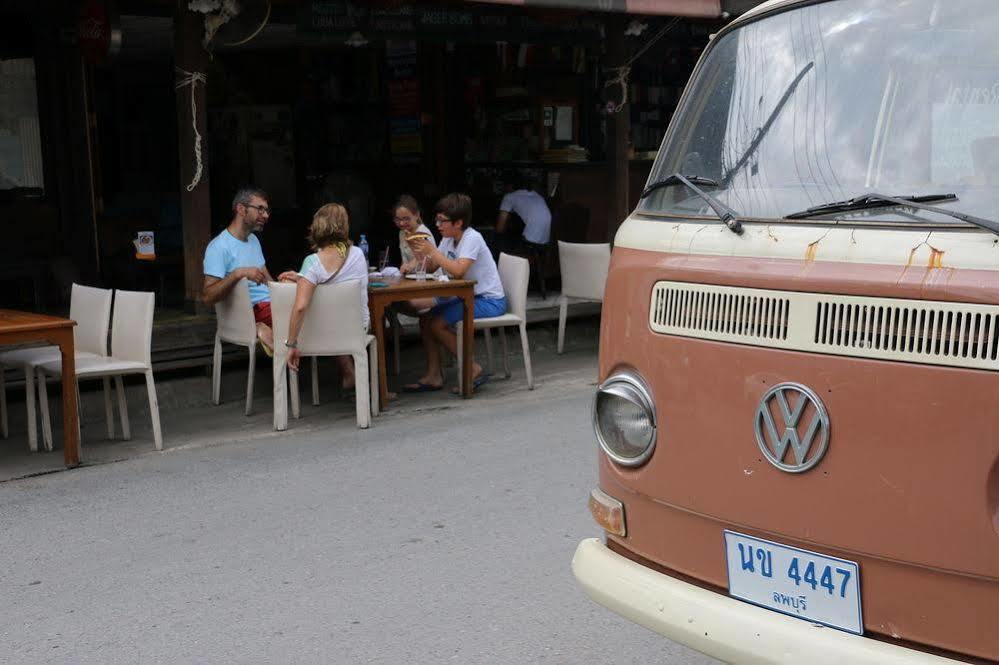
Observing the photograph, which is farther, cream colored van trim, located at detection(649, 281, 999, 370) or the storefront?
the storefront

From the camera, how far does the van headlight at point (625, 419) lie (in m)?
3.28

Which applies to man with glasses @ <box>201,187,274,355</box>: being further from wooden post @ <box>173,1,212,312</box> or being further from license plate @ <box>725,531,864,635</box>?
license plate @ <box>725,531,864,635</box>

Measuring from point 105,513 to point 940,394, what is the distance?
4.66 meters

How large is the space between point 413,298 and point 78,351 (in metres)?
2.26

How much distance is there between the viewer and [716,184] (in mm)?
3514

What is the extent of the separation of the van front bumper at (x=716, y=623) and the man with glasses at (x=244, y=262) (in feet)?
17.5

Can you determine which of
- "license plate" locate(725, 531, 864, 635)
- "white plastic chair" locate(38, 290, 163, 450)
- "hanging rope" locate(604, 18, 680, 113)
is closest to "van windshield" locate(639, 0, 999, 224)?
"license plate" locate(725, 531, 864, 635)

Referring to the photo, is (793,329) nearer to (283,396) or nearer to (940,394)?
(940,394)

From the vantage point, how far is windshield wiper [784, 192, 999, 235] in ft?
9.27

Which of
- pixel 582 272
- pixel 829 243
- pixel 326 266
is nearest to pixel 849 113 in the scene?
pixel 829 243

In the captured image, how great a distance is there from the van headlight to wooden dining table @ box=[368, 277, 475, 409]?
16.5 feet

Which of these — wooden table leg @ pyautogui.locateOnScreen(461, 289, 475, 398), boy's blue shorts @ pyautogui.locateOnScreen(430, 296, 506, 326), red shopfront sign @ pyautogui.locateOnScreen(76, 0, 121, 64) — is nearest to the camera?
wooden table leg @ pyautogui.locateOnScreen(461, 289, 475, 398)

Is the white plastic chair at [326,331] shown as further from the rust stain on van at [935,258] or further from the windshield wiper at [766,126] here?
the rust stain on van at [935,258]

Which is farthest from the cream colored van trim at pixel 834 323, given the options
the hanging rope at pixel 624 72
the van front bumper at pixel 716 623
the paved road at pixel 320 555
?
the hanging rope at pixel 624 72
